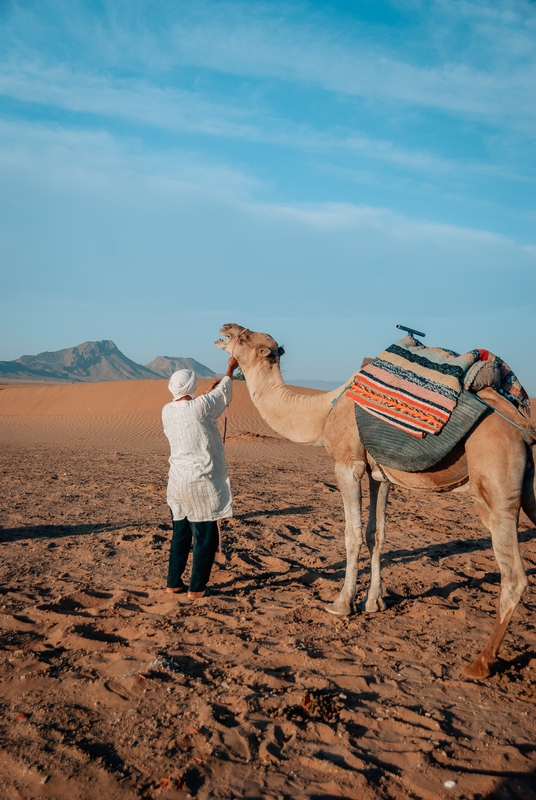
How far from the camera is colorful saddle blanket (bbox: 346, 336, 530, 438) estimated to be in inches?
177

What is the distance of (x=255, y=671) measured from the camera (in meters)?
4.07

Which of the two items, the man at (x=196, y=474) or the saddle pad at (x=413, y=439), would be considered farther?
the man at (x=196, y=474)

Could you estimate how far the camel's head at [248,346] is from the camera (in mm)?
5820

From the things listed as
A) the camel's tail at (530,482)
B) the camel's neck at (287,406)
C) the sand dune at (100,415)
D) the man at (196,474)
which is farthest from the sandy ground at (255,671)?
the sand dune at (100,415)

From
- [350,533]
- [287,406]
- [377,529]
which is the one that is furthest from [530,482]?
[287,406]

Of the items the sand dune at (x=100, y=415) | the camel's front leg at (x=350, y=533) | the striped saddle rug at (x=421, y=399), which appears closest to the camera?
the striped saddle rug at (x=421, y=399)

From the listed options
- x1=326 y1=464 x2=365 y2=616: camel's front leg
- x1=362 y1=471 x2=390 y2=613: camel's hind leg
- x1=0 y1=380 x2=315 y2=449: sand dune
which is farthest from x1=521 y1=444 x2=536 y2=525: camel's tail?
x1=0 y1=380 x2=315 y2=449: sand dune

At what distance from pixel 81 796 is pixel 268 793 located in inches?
33.6

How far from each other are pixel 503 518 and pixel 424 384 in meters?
1.12

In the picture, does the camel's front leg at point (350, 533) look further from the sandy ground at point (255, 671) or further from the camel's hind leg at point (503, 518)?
the camel's hind leg at point (503, 518)

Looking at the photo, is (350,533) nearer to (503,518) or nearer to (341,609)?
(341,609)

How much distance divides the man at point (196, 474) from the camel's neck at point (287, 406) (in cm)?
32

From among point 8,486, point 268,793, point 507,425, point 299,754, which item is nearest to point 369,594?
point 507,425

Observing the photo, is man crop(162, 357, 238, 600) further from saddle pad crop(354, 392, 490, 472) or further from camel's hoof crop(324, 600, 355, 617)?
saddle pad crop(354, 392, 490, 472)
